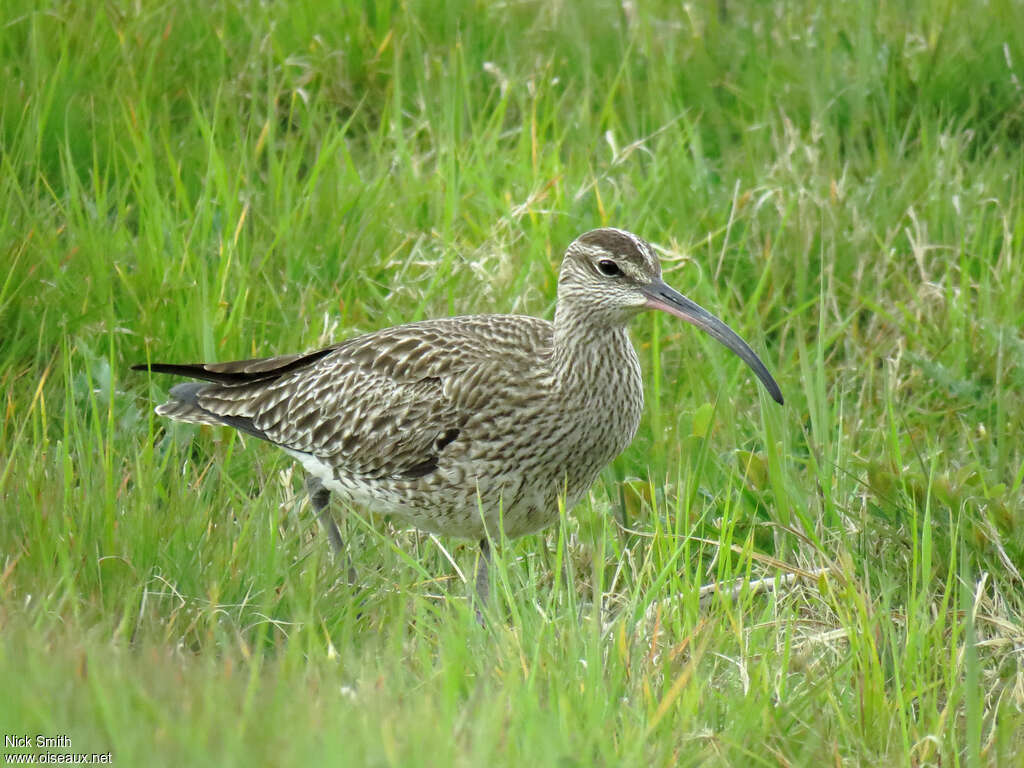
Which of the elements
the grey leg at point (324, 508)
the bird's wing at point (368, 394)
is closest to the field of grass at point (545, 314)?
the grey leg at point (324, 508)

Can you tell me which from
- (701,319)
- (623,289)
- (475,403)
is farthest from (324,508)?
(701,319)

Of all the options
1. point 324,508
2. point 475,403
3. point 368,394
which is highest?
point 475,403

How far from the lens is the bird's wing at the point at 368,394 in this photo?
5.55m

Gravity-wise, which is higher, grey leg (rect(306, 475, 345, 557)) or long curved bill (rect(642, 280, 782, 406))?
long curved bill (rect(642, 280, 782, 406))

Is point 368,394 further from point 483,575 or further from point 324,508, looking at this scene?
point 483,575

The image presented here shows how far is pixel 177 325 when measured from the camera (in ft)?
20.2

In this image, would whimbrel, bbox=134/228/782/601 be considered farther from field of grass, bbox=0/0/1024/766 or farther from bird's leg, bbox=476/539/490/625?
field of grass, bbox=0/0/1024/766

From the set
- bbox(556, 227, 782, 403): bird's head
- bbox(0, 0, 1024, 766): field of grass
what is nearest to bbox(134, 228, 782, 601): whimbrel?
bbox(556, 227, 782, 403): bird's head

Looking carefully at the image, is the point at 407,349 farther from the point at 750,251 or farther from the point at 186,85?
the point at 186,85

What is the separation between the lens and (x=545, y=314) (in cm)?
678

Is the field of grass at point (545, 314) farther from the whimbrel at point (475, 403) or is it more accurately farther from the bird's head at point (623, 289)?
the bird's head at point (623, 289)

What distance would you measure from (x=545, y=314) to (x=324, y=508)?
68.7 inches

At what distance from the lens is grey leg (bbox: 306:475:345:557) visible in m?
5.30

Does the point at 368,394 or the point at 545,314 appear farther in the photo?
the point at 545,314
